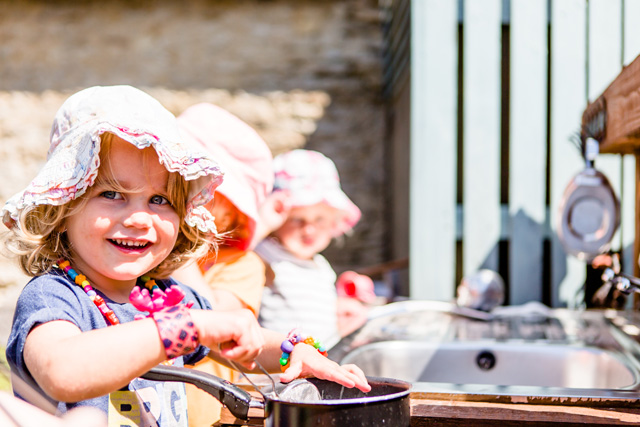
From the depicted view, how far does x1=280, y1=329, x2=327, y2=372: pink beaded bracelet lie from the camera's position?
35.6 inches

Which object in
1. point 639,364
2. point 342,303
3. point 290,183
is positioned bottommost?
point 342,303

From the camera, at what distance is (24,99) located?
4.55 metres

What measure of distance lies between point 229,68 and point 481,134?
2540 millimetres

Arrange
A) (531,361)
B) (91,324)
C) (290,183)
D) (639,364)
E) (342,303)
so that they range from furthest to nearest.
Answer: (342,303)
(290,183)
(531,361)
(639,364)
(91,324)

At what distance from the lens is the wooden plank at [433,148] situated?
7.94 feet

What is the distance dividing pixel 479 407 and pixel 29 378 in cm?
61

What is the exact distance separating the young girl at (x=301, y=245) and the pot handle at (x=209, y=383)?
135cm

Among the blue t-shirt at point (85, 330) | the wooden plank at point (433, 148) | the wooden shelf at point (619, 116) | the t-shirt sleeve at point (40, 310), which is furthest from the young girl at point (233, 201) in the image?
the wooden plank at point (433, 148)

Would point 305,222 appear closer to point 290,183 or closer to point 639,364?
point 290,183

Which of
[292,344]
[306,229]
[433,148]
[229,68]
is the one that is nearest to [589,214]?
[433,148]

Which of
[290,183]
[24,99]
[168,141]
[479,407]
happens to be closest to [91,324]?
[168,141]

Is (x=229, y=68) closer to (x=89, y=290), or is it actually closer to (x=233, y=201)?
(x=233, y=201)

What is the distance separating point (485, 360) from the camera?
62.0 inches

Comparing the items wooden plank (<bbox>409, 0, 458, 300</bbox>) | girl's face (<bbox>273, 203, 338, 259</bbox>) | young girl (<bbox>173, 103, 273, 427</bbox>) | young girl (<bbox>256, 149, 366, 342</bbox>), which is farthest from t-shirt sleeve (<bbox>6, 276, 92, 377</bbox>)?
wooden plank (<bbox>409, 0, 458, 300</bbox>)
